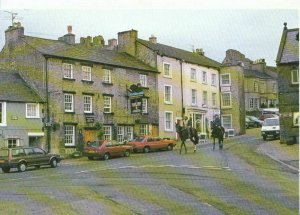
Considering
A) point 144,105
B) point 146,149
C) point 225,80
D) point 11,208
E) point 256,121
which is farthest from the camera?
point 256,121

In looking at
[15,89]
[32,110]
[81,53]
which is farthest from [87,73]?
[15,89]

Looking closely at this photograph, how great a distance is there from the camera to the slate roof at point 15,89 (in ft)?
62.7

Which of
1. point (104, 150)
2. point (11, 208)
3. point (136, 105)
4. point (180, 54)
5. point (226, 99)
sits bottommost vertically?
point (11, 208)

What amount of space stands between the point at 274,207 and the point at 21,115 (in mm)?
13564

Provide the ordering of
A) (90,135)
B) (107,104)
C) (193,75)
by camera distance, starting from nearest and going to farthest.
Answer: (90,135) < (107,104) < (193,75)

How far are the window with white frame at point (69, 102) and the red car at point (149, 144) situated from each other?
2.95 meters

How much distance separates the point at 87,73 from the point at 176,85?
588 cm

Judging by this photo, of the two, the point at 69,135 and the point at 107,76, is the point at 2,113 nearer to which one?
the point at 69,135

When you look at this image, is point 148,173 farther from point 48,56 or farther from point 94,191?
point 48,56

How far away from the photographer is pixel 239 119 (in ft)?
73.7

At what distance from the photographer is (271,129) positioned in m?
21.1

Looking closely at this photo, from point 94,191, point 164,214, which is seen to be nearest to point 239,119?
point 94,191

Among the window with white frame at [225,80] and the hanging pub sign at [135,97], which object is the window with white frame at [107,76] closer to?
the hanging pub sign at [135,97]

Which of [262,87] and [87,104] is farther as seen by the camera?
[262,87]
